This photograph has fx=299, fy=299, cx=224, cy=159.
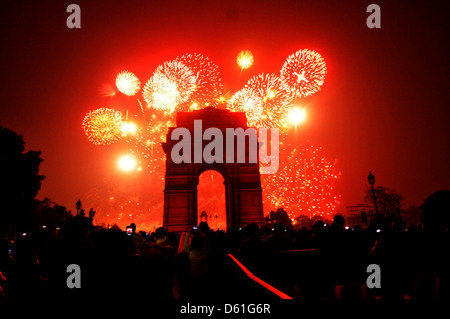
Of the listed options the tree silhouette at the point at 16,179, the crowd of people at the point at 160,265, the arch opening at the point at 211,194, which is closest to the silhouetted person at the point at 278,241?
the crowd of people at the point at 160,265

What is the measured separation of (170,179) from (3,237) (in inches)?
1080

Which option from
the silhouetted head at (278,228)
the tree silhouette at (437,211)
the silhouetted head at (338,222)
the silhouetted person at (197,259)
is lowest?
the silhouetted person at (197,259)

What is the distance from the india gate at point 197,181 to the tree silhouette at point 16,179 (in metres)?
15.3

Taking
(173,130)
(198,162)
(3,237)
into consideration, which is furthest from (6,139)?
(3,237)

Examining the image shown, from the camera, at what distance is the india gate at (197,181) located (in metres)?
31.6

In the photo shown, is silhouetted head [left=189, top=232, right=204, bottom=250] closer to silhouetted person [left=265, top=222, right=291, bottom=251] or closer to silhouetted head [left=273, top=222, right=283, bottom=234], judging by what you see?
silhouetted person [left=265, top=222, right=291, bottom=251]

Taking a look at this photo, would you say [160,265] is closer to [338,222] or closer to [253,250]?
[253,250]

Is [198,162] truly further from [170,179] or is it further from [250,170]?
[250,170]

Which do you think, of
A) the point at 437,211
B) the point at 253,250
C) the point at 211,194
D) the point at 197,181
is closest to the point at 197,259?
the point at 253,250

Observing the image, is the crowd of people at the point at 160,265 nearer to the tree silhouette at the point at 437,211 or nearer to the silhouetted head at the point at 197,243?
the tree silhouette at the point at 437,211

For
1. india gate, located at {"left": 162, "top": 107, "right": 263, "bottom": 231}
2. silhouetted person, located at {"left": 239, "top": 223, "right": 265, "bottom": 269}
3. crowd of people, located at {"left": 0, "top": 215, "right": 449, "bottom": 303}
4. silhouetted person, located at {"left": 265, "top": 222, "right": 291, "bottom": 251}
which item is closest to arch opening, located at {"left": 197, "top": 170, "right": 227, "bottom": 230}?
india gate, located at {"left": 162, "top": 107, "right": 263, "bottom": 231}

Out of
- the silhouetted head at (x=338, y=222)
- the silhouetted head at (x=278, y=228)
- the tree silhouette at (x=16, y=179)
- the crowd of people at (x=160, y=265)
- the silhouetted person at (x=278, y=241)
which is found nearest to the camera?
the crowd of people at (x=160, y=265)

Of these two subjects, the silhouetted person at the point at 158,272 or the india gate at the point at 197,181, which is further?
the india gate at the point at 197,181

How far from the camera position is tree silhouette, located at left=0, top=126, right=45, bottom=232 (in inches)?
1206
